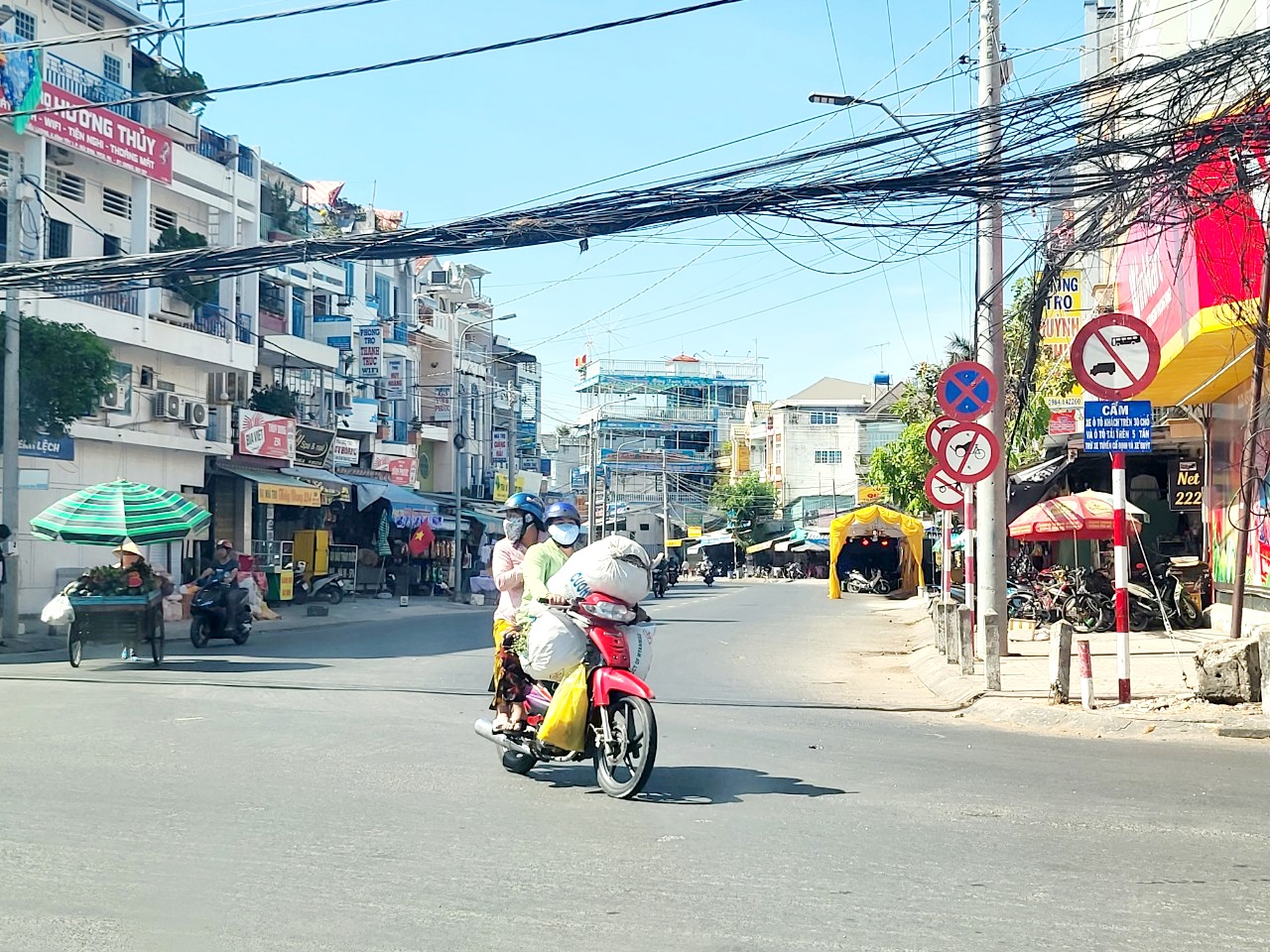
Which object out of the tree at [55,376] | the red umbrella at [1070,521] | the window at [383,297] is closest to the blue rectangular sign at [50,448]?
the tree at [55,376]

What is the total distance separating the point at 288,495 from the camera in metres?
35.2

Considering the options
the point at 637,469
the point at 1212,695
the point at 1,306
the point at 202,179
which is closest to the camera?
the point at 1212,695

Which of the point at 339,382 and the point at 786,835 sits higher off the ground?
the point at 339,382

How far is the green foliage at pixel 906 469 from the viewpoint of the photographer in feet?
127

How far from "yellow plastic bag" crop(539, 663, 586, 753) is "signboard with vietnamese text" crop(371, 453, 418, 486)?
131 feet

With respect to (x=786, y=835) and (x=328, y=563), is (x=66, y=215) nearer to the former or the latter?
(x=328, y=563)

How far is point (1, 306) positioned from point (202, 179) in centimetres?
1120

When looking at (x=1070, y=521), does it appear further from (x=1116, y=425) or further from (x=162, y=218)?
(x=162, y=218)

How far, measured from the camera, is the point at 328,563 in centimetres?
3969

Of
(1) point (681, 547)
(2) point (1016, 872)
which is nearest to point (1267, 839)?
(2) point (1016, 872)

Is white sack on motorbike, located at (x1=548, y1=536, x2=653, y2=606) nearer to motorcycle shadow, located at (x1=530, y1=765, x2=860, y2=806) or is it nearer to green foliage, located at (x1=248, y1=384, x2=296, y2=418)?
motorcycle shadow, located at (x1=530, y1=765, x2=860, y2=806)

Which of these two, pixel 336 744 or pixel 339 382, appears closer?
pixel 336 744

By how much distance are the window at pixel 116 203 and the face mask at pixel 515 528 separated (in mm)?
25473

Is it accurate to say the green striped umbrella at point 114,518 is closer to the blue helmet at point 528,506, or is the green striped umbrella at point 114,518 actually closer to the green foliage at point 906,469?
the blue helmet at point 528,506
